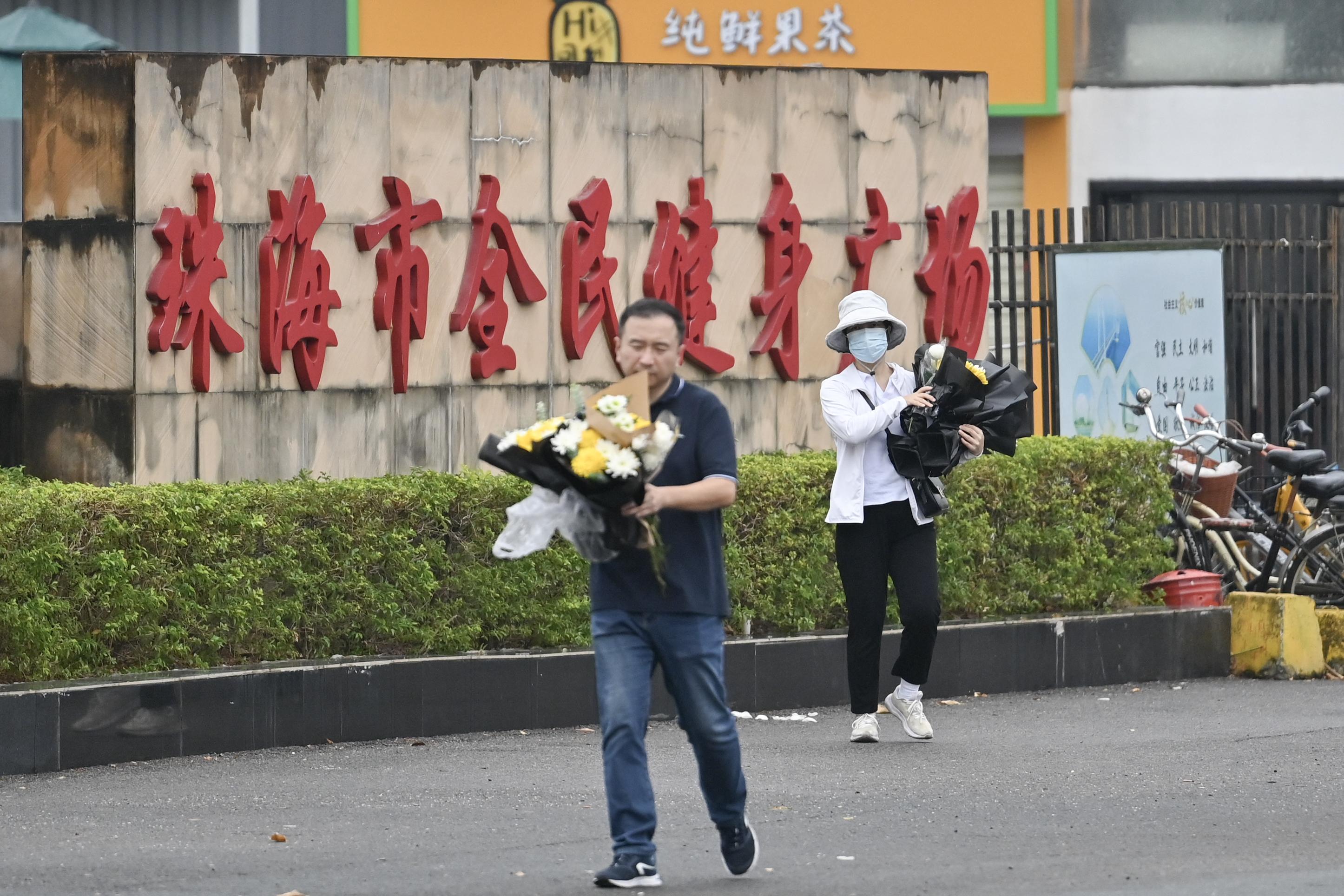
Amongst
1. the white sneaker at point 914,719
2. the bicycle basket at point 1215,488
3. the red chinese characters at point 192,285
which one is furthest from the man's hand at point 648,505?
the bicycle basket at point 1215,488

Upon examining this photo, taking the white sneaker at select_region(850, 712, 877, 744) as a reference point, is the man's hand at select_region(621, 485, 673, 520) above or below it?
above

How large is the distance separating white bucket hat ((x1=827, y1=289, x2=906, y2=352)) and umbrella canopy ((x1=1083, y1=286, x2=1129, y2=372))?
204 inches

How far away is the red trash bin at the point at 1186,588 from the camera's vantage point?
38.3ft

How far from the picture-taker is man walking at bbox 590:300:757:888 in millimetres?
5906

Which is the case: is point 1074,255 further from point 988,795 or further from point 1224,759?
point 988,795

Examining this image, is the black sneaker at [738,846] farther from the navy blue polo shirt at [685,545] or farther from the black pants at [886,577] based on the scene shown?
the black pants at [886,577]

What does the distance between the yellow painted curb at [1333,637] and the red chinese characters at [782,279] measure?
3.07 meters

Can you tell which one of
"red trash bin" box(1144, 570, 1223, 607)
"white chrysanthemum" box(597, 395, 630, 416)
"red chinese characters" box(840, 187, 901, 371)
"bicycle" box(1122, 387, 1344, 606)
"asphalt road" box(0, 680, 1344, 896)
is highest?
"red chinese characters" box(840, 187, 901, 371)

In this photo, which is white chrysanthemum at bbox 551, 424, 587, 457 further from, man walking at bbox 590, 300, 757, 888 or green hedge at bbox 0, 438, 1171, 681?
green hedge at bbox 0, 438, 1171, 681

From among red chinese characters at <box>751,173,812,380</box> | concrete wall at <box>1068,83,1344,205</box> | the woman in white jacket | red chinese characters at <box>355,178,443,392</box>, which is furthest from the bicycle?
concrete wall at <box>1068,83,1344,205</box>

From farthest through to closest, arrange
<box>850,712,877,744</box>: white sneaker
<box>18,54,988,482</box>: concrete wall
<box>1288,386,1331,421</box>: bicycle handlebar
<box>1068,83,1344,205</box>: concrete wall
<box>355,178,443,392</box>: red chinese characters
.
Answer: <box>1068,83,1344,205</box>: concrete wall → <box>1288,386,1331,421</box>: bicycle handlebar → <box>355,178,443,392</box>: red chinese characters → <box>18,54,988,482</box>: concrete wall → <box>850,712,877,744</box>: white sneaker

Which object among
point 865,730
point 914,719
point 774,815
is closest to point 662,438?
point 774,815

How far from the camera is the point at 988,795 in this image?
7.66 meters

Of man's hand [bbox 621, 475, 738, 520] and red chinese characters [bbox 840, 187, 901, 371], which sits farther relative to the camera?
red chinese characters [bbox 840, 187, 901, 371]
